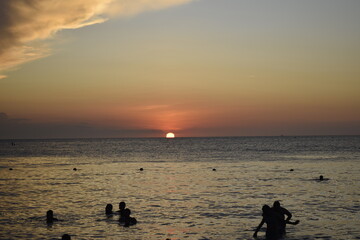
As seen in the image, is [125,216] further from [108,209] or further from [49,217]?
[49,217]

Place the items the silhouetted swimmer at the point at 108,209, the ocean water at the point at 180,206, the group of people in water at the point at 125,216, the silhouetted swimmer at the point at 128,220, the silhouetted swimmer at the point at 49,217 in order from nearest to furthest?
the ocean water at the point at 180,206, the silhouetted swimmer at the point at 128,220, the group of people in water at the point at 125,216, the silhouetted swimmer at the point at 49,217, the silhouetted swimmer at the point at 108,209

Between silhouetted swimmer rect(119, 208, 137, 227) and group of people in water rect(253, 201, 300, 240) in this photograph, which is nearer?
group of people in water rect(253, 201, 300, 240)

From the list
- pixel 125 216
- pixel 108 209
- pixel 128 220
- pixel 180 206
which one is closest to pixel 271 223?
pixel 128 220

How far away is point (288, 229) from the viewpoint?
2075 centimetres

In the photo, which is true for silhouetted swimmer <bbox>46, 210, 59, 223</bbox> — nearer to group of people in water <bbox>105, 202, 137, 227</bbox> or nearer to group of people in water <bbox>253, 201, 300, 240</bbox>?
group of people in water <bbox>105, 202, 137, 227</bbox>

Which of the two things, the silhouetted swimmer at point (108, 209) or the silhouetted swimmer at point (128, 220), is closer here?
the silhouetted swimmer at point (128, 220)

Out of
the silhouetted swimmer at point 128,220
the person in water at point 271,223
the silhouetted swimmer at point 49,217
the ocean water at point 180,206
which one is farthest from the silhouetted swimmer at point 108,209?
the person in water at point 271,223

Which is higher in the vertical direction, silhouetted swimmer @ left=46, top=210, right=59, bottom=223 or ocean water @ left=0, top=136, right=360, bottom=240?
silhouetted swimmer @ left=46, top=210, right=59, bottom=223

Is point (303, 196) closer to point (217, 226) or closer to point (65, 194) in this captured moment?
point (217, 226)

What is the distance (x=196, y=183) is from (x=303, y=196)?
42.4 ft

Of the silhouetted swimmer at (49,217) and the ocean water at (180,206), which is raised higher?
the silhouetted swimmer at (49,217)

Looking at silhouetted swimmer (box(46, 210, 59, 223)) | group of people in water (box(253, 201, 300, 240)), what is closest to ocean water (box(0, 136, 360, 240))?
silhouetted swimmer (box(46, 210, 59, 223))

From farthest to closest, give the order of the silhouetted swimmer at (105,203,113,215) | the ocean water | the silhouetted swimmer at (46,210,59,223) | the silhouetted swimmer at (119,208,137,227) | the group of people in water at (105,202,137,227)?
the silhouetted swimmer at (105,203,113,215) → the silhouetted swimmer at (46,210,59,223) → the group of people in water at (105,202,137,227) → the silhouetted swimmer at (119,208,137,227) → the ocean water

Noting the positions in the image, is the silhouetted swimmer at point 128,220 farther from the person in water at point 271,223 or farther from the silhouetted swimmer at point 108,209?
the person in water at point 271,223
